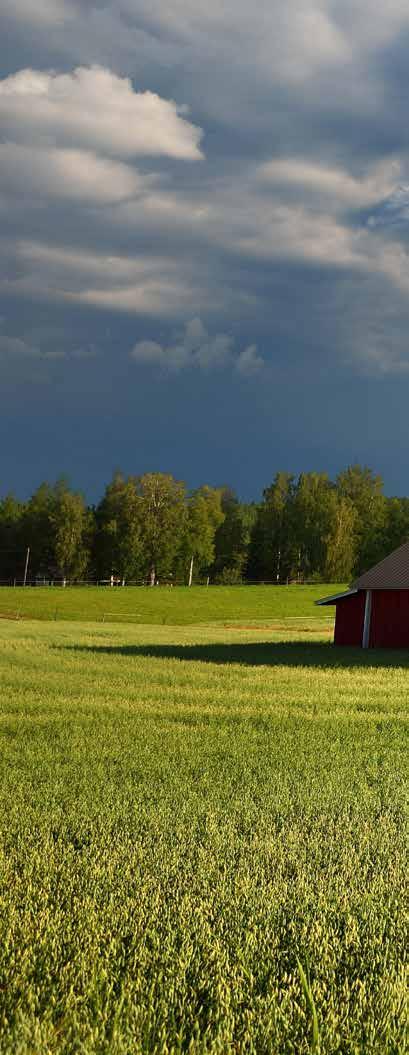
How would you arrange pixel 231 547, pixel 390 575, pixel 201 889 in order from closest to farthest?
1. pixel 201 889
2. pixel 390 575
3. pixel 231 547

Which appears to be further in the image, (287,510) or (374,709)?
(287,510)

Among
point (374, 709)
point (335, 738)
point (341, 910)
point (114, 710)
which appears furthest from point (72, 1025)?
point (374, 709)

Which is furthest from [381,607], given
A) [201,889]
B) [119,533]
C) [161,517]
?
[119,533]

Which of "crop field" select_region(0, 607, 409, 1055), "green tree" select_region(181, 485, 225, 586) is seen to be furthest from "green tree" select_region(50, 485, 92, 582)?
"crop field" select_region(0, 607, 409, 1055)

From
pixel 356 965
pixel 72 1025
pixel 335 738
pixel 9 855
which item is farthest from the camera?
pixel 335 738

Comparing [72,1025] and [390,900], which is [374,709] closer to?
[390,900]

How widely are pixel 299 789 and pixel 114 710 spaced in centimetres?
575

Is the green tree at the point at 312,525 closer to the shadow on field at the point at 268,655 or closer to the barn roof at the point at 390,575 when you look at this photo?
the barn roof at the point at 390,575

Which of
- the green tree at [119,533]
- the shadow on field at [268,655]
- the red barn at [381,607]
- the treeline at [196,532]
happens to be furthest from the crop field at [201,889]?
the treeline at [196,532]

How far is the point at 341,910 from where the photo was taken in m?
4.75

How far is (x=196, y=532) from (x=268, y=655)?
274ft

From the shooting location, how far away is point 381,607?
37.5 meters

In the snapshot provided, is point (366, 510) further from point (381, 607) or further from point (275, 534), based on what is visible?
point (381, 607)

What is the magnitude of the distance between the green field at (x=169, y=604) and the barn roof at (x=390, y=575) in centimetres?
2802
